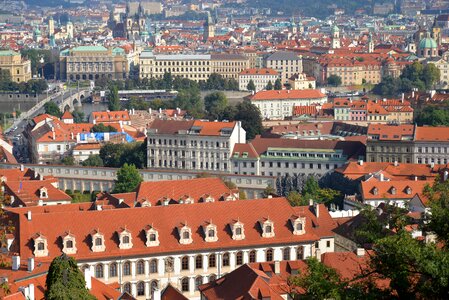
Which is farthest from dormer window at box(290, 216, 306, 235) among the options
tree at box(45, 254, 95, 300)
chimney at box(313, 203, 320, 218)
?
tree at box(45, 254, 95, 300)

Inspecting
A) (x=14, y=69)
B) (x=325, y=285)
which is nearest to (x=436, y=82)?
(x=14, y=69)

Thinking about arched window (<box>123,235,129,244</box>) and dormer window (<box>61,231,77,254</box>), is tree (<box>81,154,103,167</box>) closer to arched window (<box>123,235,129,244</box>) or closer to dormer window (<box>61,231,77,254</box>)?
arched window (<box>123,235,129,244</box>)

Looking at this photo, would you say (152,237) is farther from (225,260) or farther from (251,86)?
(251,86)

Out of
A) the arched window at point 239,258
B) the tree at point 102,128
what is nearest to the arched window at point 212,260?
the arched window at point 239,258

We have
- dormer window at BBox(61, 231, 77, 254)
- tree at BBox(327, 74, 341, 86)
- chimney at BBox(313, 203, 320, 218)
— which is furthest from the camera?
tree at BBox(327, 74, 341, 86)

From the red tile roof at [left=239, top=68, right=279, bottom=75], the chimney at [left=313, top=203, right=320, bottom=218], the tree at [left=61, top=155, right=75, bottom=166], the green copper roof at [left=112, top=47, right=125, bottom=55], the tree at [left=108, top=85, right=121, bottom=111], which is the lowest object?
the tree at [left=108, top=85, right=121, bottom=111]

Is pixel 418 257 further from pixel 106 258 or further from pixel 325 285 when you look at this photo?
pixel 106 258

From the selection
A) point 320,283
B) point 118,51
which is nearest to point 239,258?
point 320,283

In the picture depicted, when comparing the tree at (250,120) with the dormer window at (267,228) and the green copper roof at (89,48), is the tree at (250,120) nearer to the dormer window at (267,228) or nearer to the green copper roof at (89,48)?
the dormer window at (267,228)
